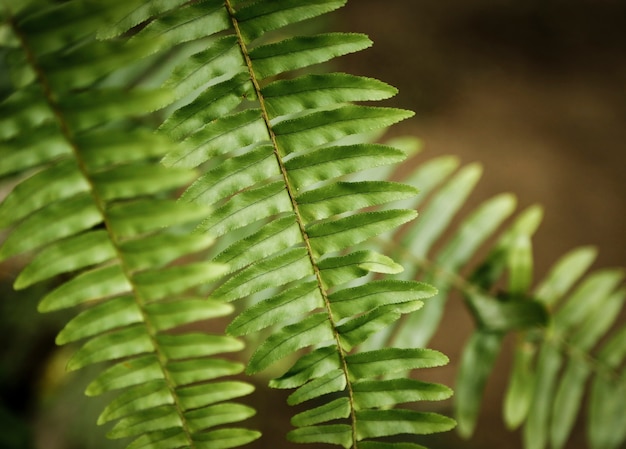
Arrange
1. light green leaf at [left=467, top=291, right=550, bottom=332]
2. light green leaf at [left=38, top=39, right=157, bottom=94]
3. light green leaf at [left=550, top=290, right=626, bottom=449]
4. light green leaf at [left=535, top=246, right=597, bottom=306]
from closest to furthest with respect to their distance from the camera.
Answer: light green leaf at [left=38, top=39, right=157, bottom=94], light green leaf at [left=467, top=291, right=550, bottom=332], light green leaf at [left=550, top=290, right=626, bottom=449], light green leaf at [left=535, top=246, right=597, bottom=306]

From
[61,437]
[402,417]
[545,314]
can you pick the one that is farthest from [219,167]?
[61,437]

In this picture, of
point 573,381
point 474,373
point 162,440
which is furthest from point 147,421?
point 573,381

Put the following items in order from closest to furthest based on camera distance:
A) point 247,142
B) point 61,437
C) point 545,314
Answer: point 247,142
point 545,314
point 61,437

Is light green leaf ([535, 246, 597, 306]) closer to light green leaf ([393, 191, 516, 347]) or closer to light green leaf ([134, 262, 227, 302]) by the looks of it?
light green leaf ([393, 191, 516, 347])

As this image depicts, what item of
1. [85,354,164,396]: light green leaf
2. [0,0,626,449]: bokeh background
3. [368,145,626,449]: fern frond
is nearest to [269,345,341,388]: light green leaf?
[85,354,164,396]: light green leaf

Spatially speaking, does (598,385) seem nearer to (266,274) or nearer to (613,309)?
(613,309)

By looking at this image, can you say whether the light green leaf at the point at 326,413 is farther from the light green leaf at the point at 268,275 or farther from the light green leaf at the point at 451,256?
the light green leaf at the point at 451,256

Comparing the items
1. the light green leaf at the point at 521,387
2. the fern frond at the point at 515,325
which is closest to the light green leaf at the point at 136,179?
the fern frond at the point at 515,325

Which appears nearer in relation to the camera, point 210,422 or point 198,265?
point 198,265
